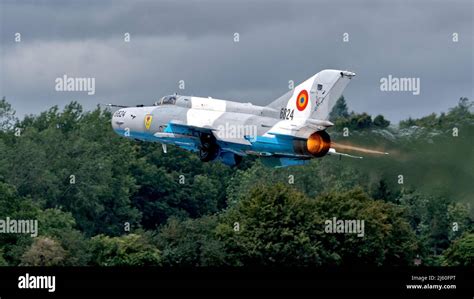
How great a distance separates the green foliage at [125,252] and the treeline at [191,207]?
0.08 meters

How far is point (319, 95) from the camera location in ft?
263

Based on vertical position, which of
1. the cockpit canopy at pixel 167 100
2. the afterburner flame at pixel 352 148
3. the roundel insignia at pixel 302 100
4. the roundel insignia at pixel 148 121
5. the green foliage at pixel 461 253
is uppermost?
the cockpit canopy at pixel 167 100

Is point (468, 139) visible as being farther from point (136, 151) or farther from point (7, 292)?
point (136, 151)

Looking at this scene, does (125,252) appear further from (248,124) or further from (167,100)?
(248,124)

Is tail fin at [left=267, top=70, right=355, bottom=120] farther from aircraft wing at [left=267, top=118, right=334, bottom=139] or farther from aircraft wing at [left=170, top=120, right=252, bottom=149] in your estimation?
aircraft wing at [left=170, top=120, right=252, bottom=149]

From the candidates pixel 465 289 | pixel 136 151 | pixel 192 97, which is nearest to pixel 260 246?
pixel 192 97

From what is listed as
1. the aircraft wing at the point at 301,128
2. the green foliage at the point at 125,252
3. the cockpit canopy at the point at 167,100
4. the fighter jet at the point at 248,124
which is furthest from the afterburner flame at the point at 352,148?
the green foliage at the point at 125,252

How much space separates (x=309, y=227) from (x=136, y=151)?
39.9 m

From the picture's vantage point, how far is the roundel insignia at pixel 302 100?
8050cm

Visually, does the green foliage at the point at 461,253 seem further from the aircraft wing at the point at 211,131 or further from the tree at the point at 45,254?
the aircraft wing at the point at 211,131

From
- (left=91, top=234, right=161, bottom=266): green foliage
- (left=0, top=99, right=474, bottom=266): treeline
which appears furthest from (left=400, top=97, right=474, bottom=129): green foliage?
(left=91, top=234, right=161, bottom=266): green foliage

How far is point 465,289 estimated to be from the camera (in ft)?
238

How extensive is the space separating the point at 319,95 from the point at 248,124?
2.90m

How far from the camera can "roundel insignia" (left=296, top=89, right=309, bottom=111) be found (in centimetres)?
8050
